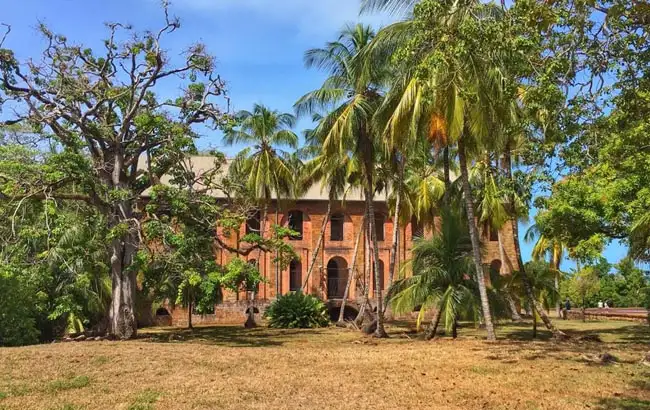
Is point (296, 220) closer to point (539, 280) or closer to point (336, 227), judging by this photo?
point (336, 227)

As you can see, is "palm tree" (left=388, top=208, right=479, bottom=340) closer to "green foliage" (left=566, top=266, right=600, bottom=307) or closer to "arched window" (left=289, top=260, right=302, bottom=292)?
"green foliage" (left=566, top=266, right=600, bottom=307)

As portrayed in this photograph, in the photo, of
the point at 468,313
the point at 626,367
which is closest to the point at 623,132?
the point at 626,367

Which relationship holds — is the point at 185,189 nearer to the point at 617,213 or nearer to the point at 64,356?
the point at 64,356

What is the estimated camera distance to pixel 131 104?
19703mm

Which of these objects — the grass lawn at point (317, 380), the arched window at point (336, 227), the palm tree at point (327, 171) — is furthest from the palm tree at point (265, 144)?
the grass lawn at point (317, 380)

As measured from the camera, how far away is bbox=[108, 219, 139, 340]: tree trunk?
19.5 m

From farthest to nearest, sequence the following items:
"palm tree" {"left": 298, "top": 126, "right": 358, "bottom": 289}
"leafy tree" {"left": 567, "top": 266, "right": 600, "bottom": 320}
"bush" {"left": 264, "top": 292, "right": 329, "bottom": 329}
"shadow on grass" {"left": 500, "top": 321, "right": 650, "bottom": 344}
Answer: "leafy tree" {"left": 567, "top": 266, "right": 600, "bottom": 320} → "bush" {"left": 264, "top": 292, "right": 329, "bottom": 329} → "palm tree" {"left": 298, "top": 126, "right": 358, "bottom": 289} → "shadow on grass" {"left": 500, "top": 321, "right": 650, "bottom": 344}

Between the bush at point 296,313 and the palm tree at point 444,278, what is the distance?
37.4 feet

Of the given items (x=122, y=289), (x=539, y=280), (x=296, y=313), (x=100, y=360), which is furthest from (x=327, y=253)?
(x=100, y=360)

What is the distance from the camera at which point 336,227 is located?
42.0 m

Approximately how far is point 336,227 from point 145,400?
111ft

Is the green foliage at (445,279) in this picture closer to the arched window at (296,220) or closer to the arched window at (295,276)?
the arched window at (296,220)

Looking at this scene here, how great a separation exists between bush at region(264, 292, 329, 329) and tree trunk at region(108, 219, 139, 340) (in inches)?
417

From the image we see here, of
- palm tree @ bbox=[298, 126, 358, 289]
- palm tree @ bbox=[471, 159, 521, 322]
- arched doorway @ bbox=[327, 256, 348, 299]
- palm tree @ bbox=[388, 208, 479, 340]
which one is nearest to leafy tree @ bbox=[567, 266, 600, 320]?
palm tree @ bbox=[471, 159, 521, 322]
